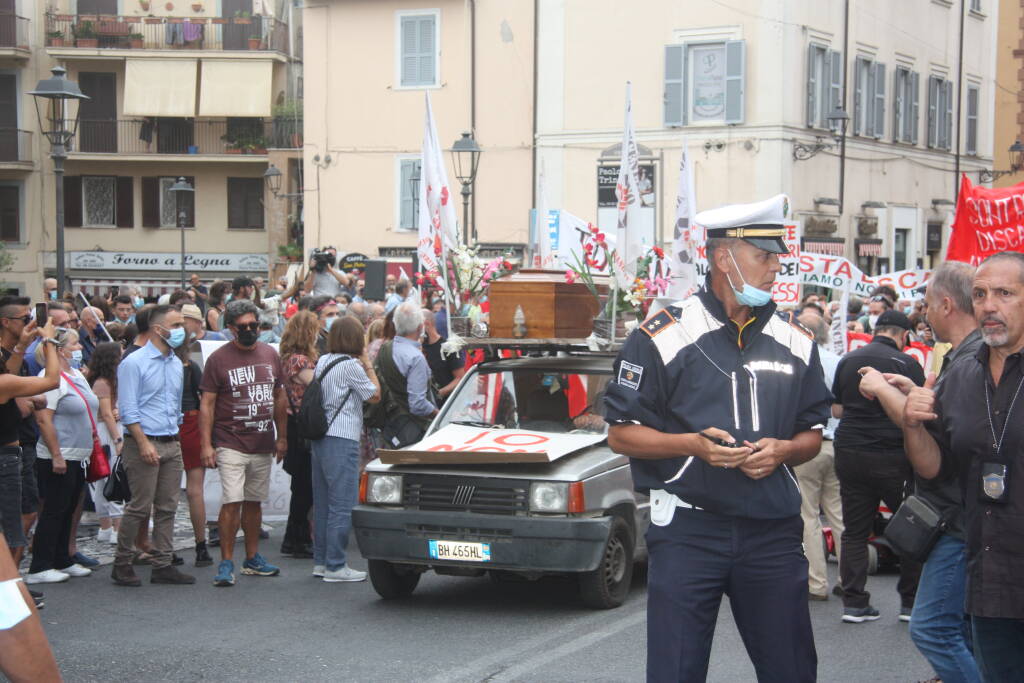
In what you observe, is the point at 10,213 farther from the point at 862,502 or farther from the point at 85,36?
the point at 862,502

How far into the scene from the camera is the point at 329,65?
116 ft

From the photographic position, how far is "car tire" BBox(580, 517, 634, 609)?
898 centimetres

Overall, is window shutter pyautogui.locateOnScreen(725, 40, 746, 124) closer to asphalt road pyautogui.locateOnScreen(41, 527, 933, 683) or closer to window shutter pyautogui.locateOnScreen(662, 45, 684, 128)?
window shutter pyautogui.locateOnScreen(662, 45, 684, 128)

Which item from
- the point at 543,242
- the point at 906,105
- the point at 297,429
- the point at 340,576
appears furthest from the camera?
the point at 906,105

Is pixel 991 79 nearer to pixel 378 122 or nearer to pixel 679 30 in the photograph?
pixel 679 30

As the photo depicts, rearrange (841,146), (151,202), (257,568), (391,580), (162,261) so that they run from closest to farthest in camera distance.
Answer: (391,580) → (257,568) → (841,146) → (162,261) → (151,202)

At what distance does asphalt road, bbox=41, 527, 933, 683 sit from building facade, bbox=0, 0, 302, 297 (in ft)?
113

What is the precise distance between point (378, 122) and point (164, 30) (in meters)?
12.0

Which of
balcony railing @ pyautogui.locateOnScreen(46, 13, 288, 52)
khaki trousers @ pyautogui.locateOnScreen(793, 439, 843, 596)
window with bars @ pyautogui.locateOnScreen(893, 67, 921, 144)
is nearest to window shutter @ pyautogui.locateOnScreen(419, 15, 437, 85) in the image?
balcony railing @ pyautogui.locateOnScreen(46, 13, 288, 52)

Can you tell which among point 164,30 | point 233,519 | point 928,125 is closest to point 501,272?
point 233,519

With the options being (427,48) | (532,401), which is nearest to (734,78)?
(427,48)

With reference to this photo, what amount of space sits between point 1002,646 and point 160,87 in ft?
136

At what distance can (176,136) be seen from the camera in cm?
4422

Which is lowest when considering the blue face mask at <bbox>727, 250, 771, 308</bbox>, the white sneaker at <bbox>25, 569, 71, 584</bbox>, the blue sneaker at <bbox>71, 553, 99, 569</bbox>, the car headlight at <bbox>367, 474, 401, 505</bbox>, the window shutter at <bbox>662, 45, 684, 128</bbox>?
the blue sneaker at <bbox>71, 553, 99, 569</bbox>
